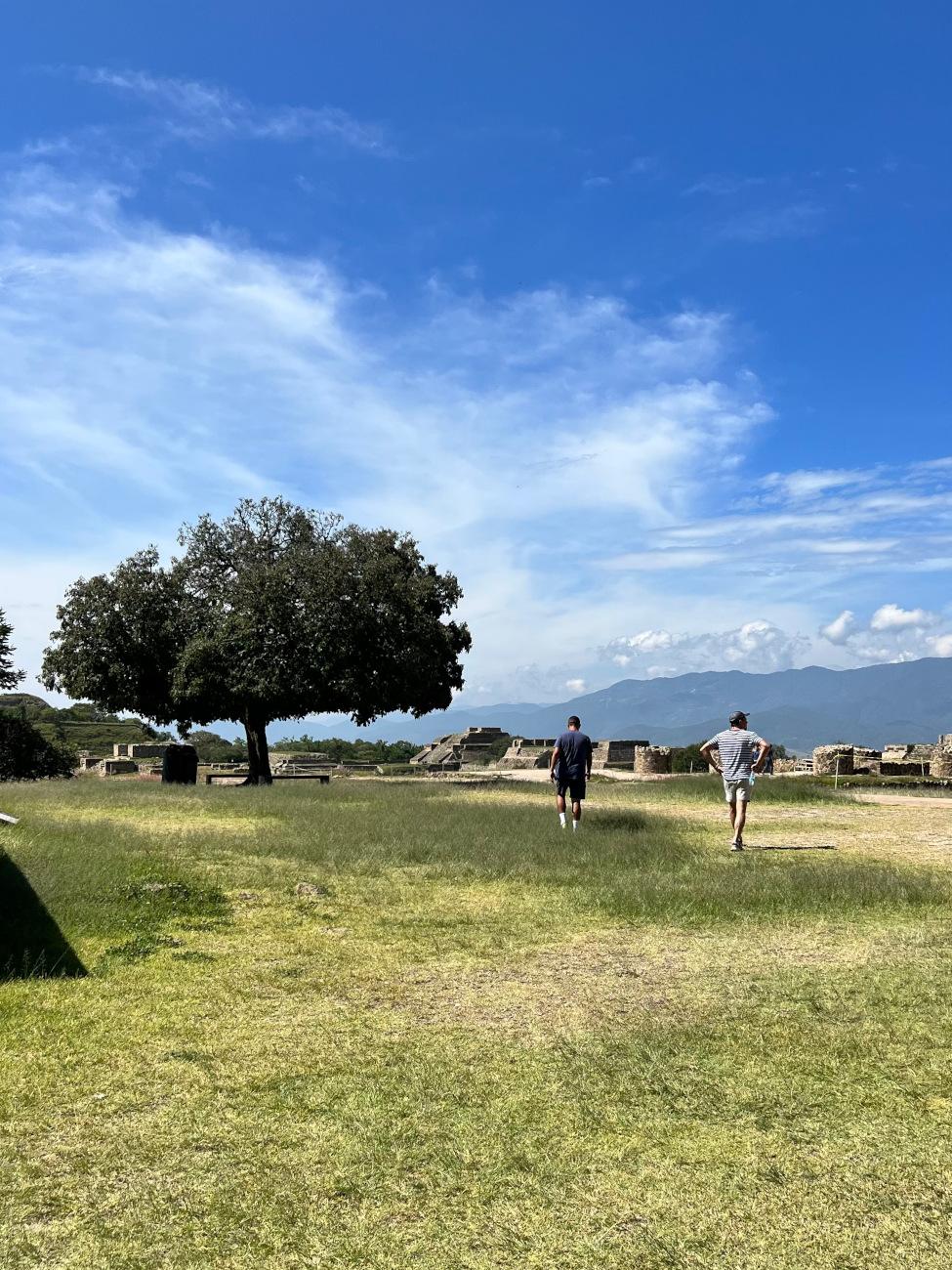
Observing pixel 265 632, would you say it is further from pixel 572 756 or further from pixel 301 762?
pixel 301 762

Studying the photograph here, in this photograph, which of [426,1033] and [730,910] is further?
[730,910]

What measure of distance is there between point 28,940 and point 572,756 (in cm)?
874

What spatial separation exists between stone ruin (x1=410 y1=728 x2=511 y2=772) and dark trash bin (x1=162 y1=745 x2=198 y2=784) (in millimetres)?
20416

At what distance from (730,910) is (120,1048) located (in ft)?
18.1

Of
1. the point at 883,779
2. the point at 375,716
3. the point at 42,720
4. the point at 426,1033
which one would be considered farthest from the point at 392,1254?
the point at 42,720

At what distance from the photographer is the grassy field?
319cm

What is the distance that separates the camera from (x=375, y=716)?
29.2 m

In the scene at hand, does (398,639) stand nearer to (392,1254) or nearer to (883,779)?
(883,779)

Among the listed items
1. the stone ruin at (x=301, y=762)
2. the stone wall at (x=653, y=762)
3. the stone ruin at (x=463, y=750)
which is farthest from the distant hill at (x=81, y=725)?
the stone wall at (x=653, y=762)

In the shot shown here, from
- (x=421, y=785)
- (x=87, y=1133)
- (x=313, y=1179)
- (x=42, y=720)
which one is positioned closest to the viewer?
(x=313, y=1179)

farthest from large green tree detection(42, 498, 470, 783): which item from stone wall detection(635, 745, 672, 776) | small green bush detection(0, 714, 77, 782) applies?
stone wall detection(635, 745, 672, 776)

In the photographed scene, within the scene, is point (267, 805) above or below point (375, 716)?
below

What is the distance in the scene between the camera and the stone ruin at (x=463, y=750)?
49.0 metres

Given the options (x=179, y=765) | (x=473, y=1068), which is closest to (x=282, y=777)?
(x=179, y=765)
